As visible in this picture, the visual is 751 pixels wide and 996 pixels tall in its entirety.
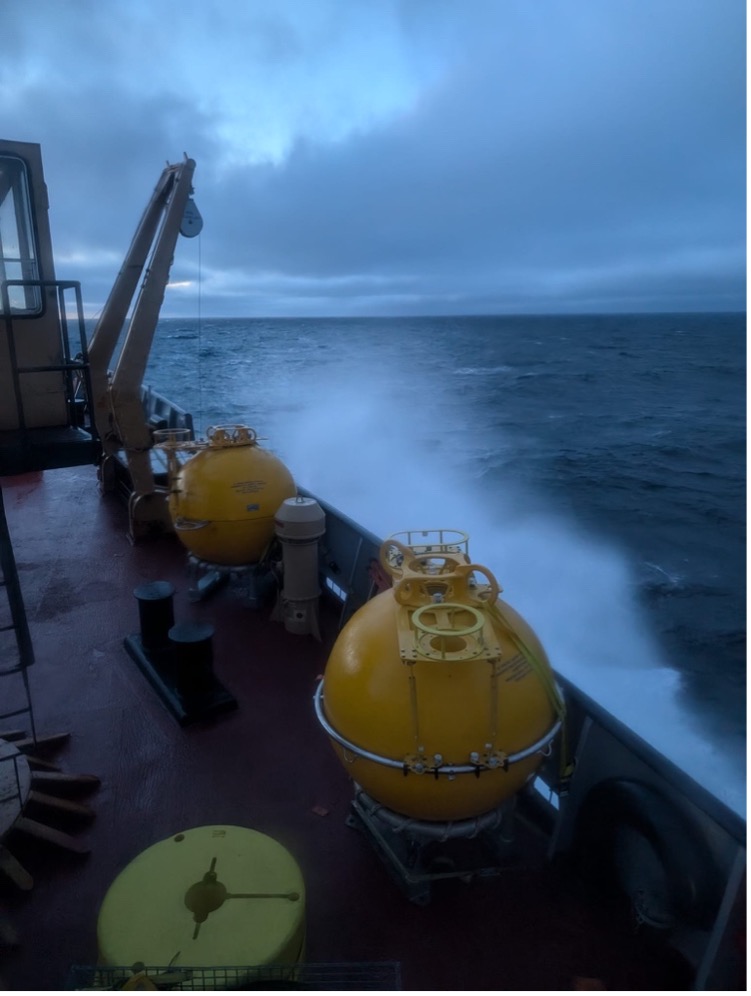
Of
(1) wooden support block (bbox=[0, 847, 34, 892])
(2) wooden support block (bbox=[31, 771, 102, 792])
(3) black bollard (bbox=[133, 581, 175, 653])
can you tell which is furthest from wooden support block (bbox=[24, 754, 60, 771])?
(3) black bollard (bbox=[133, 581, 175, 653])

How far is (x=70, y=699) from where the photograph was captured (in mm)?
5043

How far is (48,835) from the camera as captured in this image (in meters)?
3.60

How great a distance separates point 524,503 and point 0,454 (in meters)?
16.1

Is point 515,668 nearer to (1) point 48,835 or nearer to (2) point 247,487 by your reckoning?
(1) point 48,835

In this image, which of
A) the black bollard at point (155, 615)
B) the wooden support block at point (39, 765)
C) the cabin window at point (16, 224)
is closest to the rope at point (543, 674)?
the wooden support block at point (39, 765)

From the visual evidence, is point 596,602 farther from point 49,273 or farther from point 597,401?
point 597,401

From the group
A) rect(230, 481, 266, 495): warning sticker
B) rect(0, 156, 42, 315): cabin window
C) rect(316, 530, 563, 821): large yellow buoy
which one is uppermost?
rect(0, 156, 42, 315): cabin window

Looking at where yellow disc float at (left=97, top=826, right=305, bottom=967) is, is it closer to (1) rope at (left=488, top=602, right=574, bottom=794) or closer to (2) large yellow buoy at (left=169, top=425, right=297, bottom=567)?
(1) rope at (left=488, top=602, right=574, bottom=794)

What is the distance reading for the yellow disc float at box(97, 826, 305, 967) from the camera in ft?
7.25

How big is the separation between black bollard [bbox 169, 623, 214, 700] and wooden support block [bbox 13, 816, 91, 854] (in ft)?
4.33

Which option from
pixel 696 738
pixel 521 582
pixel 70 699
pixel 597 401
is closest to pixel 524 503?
pixel 521 582

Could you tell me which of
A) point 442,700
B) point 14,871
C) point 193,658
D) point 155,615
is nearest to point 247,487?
point 155,615

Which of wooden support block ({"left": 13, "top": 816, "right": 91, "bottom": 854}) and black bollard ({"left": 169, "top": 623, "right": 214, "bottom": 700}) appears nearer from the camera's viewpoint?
wooden support block ({"left": 13, "top": 816, "right": 91, "bottom": 854})

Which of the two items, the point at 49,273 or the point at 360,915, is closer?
the point at 360,915
